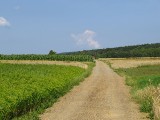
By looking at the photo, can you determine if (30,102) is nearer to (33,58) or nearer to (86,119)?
(86,119)

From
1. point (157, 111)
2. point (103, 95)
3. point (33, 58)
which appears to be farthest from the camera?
point (33, 58)

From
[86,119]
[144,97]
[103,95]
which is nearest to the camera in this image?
[86,119]

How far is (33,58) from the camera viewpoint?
118500 millimetres

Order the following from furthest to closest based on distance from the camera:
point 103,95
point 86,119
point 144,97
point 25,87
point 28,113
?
point 103,95
point 144,97
point 25,87
point 28,113
point 86,119

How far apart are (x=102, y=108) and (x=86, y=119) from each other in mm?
4181

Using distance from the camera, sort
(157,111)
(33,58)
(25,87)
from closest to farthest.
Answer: (157,111) → (25,87) → (33,58)

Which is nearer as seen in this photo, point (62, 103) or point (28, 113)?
point (28, 113)

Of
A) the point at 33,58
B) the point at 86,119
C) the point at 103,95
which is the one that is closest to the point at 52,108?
the point at 86,119

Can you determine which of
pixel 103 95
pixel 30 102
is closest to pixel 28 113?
pixel 30 102

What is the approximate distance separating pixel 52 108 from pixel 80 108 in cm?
170

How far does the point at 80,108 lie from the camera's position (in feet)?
80.4

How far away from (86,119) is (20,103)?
3.08 metres

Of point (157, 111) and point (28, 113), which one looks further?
A: point (28, 113)

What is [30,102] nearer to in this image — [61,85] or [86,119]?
[86,119]
